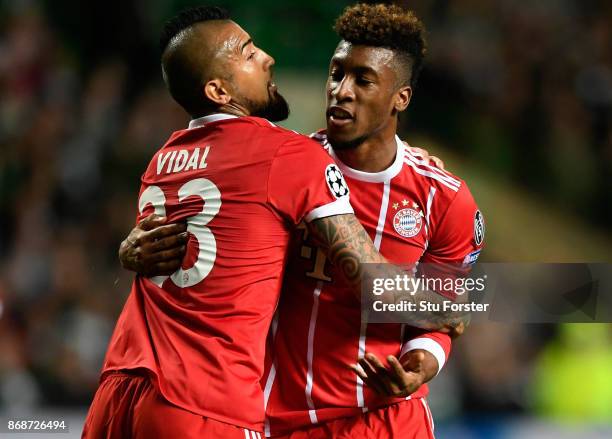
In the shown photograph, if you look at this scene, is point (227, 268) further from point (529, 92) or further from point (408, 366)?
point (529, 92)

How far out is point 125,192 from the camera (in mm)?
8023

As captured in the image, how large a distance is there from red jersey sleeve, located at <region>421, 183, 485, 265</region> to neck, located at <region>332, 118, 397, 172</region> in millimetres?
297

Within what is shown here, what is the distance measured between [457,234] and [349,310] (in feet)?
1.63

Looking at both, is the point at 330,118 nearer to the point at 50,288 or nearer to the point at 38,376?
the point at 38,376

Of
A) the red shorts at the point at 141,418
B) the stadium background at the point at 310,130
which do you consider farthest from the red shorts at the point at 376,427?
the stadium background at the point at 310,130

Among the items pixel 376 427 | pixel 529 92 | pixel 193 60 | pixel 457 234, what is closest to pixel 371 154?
pixel 457 234

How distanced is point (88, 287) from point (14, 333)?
2.06 feet

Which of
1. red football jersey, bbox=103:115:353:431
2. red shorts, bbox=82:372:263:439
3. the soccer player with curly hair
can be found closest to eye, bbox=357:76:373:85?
the soccer player with curly hair

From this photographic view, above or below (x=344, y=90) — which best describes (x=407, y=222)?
below

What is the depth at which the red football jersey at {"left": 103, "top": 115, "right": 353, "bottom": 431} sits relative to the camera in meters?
3.16

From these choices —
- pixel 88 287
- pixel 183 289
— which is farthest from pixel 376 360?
pixel 88 287

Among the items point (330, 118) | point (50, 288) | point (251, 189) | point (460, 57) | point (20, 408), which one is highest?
point (460, 57)

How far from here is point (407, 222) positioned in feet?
12.0

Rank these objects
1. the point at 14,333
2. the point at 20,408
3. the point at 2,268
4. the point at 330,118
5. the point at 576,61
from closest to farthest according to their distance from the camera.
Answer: the point at 330,118 → the point at 20,408 → the point at 14,333 → the point at 2,268 → the point at 576,61
